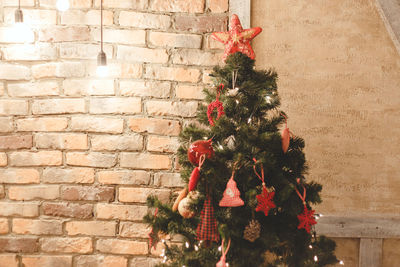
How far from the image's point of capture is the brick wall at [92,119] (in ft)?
6.31

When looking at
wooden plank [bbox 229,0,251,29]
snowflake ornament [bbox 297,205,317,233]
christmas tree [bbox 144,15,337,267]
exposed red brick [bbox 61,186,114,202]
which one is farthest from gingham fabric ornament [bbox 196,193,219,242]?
wooden plank [bbox 229,0,251,29]

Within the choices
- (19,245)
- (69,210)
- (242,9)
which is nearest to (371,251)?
(242,9)

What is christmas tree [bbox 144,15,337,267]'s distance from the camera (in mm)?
1366

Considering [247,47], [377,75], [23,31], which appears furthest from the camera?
[377,75]

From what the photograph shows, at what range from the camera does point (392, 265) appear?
6.81ft

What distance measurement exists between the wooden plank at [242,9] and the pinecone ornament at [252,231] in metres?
1.09

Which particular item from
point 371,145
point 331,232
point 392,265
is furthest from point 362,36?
point 392,265

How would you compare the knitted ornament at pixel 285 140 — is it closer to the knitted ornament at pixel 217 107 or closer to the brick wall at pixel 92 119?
the knitted ornament at pixel 217 107

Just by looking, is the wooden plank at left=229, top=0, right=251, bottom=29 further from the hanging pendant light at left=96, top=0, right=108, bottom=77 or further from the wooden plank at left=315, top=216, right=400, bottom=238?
the wooden plank at left=315, top=216, right=400, bottom=238

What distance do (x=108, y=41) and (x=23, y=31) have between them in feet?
1.44

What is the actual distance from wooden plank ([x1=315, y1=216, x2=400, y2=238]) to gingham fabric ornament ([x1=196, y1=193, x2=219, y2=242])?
35.9 inches

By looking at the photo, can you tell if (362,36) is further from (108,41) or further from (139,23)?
(108,41)

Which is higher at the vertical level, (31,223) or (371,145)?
(371,145)

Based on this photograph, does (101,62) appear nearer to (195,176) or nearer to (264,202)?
(195,176)
